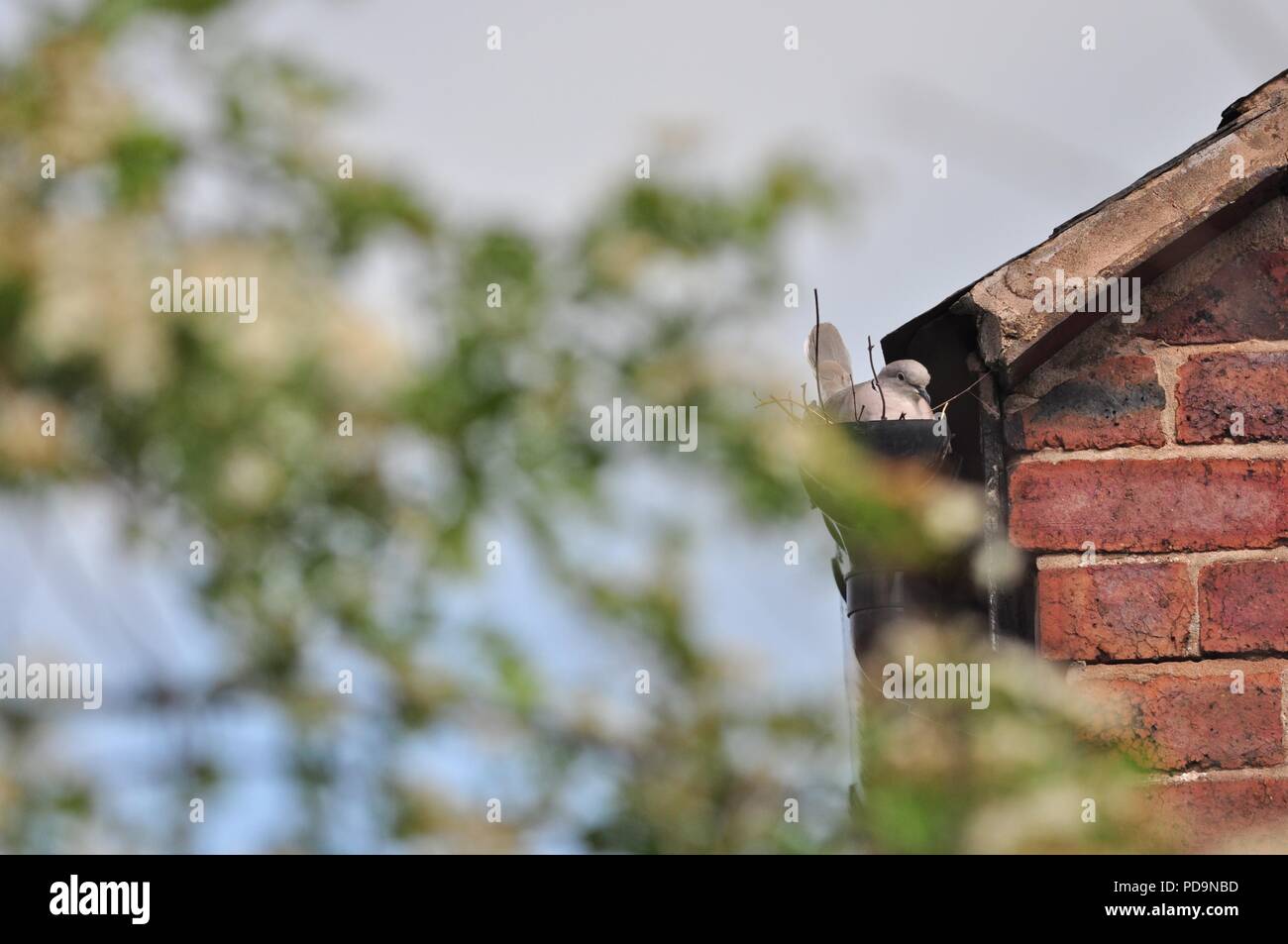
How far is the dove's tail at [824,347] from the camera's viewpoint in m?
2.09

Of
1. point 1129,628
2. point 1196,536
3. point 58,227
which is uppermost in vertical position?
point 58,227

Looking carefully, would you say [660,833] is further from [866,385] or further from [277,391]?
[866,385]

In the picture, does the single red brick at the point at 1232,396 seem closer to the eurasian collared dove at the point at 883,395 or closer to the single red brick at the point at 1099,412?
the single red brick at the point at 1099,412

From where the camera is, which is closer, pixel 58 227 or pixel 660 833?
pixel 58 227

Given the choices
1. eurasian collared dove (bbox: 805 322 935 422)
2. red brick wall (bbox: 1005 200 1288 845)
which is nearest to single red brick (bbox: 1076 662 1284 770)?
red brick wall (bbox: 1005 200 1288 845)

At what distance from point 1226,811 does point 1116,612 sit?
0.32 metres

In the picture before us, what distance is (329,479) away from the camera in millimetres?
854

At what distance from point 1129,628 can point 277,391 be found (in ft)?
4.83

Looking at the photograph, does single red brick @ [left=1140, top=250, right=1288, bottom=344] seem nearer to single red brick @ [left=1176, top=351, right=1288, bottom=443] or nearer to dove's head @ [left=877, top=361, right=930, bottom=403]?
single red brick @ [left=1176, top=351, right=1288, bottom=443]

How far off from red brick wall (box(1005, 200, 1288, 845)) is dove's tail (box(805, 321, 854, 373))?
305mm

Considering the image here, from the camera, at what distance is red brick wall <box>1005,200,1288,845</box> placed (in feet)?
Result: 5.89
